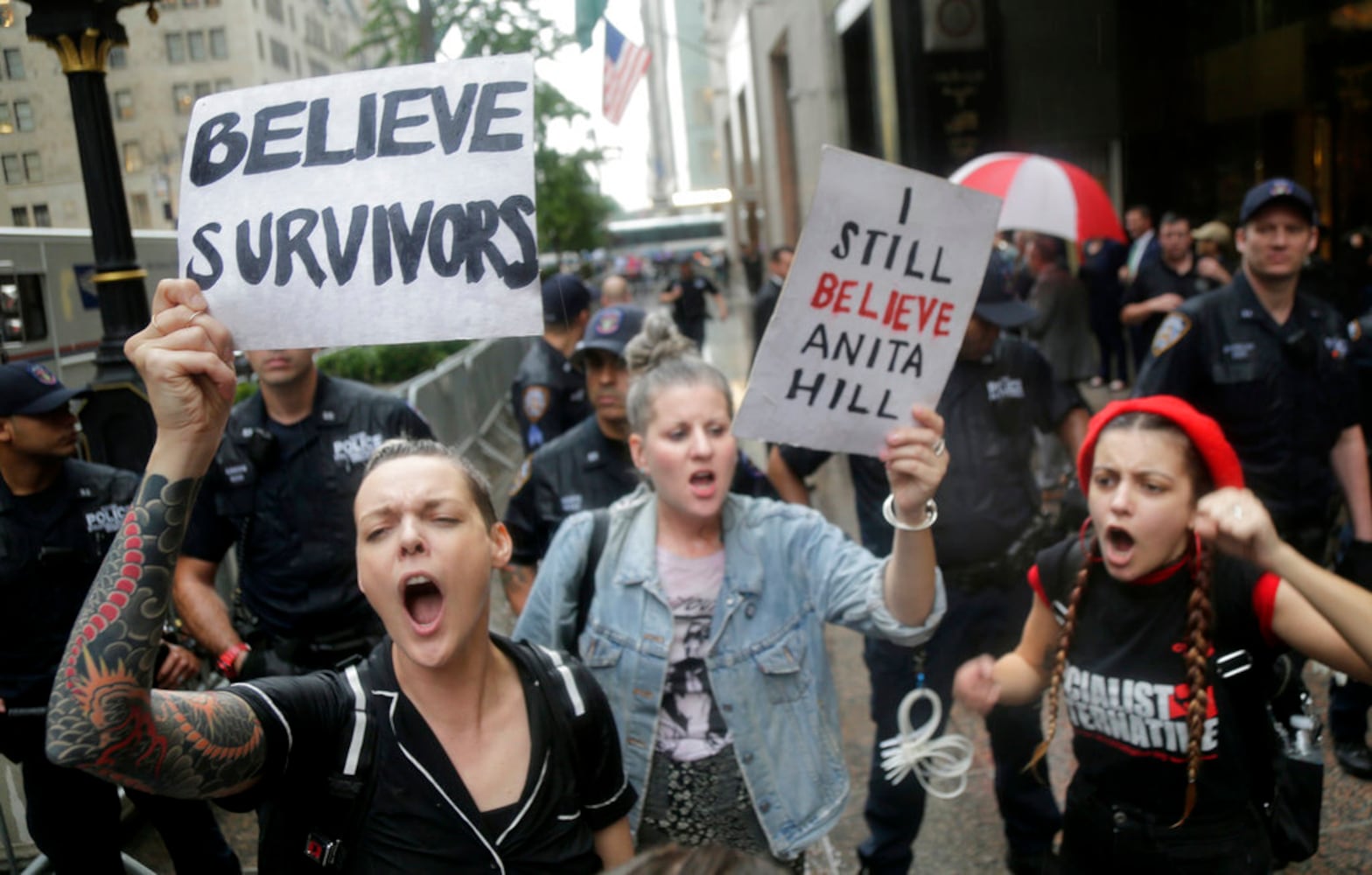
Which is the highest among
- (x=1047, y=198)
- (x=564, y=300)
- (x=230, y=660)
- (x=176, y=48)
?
(x=176, y=48)

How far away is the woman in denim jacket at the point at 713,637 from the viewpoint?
2.74m

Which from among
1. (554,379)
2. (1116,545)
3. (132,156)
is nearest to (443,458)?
(1116,545)

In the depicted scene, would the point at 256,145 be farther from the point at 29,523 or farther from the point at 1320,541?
the point at 1320,541

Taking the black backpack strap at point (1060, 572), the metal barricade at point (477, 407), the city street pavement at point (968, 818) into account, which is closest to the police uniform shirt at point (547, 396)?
the city street pavement at point (968, 818)

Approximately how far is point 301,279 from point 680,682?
4.48ft

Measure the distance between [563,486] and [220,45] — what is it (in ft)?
7.92

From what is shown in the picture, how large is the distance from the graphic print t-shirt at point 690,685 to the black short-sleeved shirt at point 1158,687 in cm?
88

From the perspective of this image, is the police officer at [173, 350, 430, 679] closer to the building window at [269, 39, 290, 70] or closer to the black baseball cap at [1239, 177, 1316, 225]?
the building window at [269, 39, 290, 70]

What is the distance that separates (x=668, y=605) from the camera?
2818 millimetres

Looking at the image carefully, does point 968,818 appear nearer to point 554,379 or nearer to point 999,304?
point 999,304

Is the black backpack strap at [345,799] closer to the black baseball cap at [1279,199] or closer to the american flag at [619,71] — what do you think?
the black baseball cap at [1279,199]

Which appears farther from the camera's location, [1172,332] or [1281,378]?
[1172,332]

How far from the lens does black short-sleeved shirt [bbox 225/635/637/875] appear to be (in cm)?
192


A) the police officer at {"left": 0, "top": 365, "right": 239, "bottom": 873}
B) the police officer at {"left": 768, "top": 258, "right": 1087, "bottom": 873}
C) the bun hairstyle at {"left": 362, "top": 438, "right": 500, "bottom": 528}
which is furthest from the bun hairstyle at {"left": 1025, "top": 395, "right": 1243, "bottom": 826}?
the police officer at {"left": 0, "top": 365, "right": 239, "bottom": 873}
